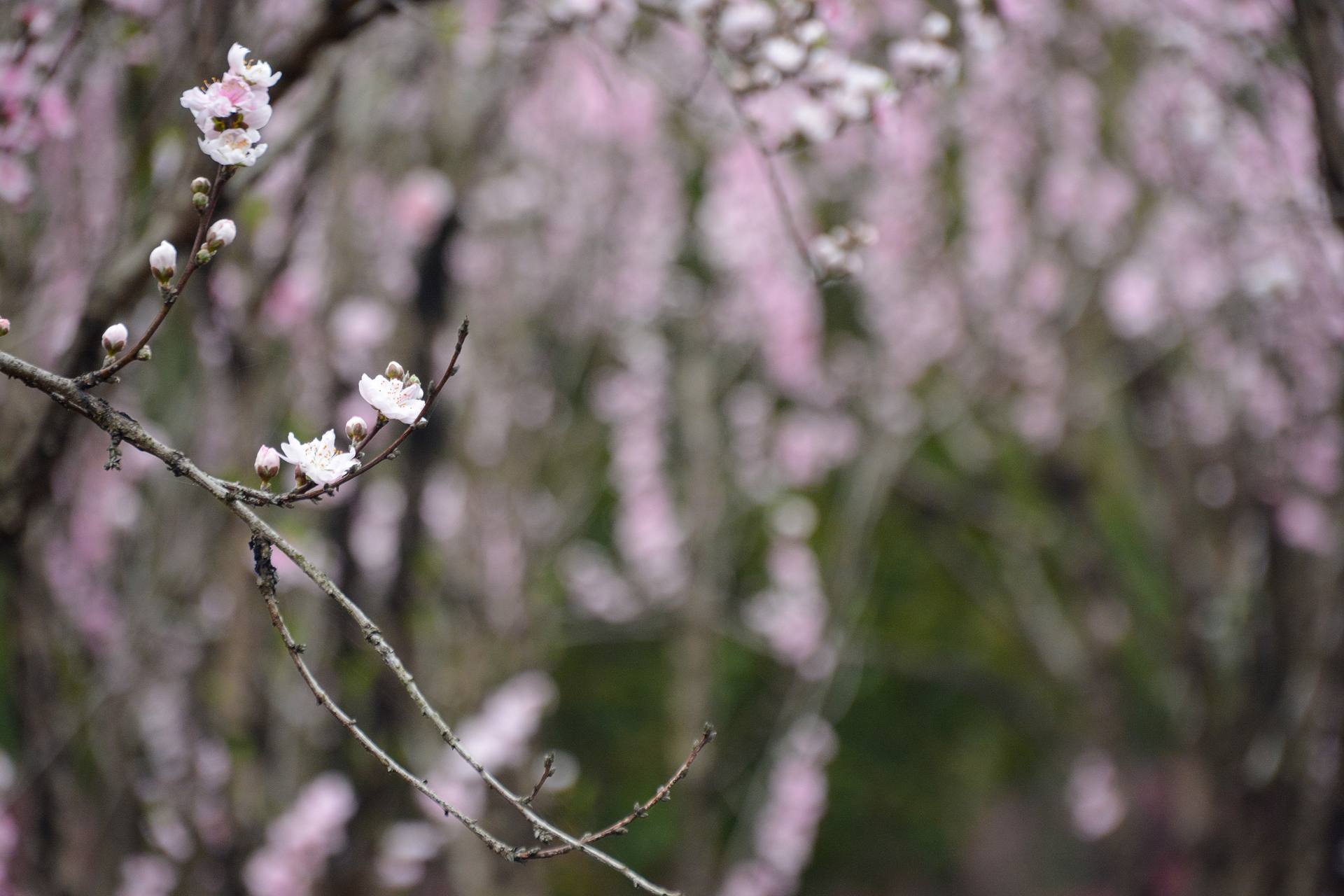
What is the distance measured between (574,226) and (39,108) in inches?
182

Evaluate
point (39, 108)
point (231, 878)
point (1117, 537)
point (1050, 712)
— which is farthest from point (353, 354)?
point (1117, 537)

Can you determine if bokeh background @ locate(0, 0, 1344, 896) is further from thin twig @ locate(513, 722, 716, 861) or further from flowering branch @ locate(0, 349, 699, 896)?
thin twig @ locate(513, 722, 716, 861)

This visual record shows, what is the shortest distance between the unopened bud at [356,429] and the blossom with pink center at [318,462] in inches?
0.8

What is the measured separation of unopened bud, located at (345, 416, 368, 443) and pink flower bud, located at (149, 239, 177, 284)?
0.27 m

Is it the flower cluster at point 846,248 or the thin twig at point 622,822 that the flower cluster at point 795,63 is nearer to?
the flower cluster at point 846,248

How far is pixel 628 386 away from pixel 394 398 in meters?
6.46

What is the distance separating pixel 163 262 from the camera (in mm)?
1103

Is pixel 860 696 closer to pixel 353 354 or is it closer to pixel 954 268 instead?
pixel 954 268

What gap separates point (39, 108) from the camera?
5.78 ft

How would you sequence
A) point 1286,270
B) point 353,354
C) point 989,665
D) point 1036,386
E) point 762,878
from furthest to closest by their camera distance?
point 989,665 < point 762,878 < point 1036,386 < point 353,354 < point 1286,270

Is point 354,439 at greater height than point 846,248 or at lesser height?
greater

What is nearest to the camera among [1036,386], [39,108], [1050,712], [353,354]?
[39,108]

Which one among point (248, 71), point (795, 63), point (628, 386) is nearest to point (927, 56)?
point (795, 63)

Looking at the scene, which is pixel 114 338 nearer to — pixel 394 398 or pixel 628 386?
pixel 394 398
